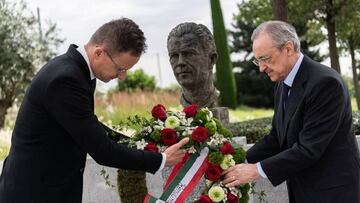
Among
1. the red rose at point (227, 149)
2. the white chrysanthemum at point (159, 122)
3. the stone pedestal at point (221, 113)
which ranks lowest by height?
the stone pedestal at point (221, 113)

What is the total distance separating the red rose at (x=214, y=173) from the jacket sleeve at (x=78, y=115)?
613 millimetres

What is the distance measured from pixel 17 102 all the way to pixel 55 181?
16.6m

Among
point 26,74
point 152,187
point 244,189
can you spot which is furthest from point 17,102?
point 244,189

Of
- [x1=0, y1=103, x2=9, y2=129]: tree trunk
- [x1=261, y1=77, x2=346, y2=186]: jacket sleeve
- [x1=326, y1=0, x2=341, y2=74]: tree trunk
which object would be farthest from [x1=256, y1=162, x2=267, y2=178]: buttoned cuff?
[x1=0, y1=103, x2=9, y2=129]: tree trunk

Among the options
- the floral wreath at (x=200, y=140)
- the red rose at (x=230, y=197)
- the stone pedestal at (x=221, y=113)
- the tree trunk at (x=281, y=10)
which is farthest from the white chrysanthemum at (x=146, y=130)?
the tree trunk at (x=281, y=10)

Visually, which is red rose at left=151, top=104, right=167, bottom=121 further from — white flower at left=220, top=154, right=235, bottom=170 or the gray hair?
the gray hair

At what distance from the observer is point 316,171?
2939 millimetres

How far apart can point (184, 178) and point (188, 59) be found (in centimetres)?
213

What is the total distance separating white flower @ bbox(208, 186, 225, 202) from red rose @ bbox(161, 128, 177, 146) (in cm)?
34

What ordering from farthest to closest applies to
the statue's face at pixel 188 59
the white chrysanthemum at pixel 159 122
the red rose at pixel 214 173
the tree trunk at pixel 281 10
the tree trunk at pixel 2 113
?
the tree trunk at pixel 2 113, the tree trunk at pixel 281 10, the statue's face at pixel 188 59, the white chrysanthemum at pixel 159 122, the red rose at pixel 214 173

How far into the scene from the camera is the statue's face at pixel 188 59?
209 inches

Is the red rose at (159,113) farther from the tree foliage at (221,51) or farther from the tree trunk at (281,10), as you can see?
the tree foliage at (221,51)

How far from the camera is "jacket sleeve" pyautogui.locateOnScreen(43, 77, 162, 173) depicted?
2.66 meters

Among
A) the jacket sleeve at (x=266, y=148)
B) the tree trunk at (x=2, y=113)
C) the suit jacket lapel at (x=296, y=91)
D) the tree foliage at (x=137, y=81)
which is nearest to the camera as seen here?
the suit jacket lapel at (x=296, y=91)
